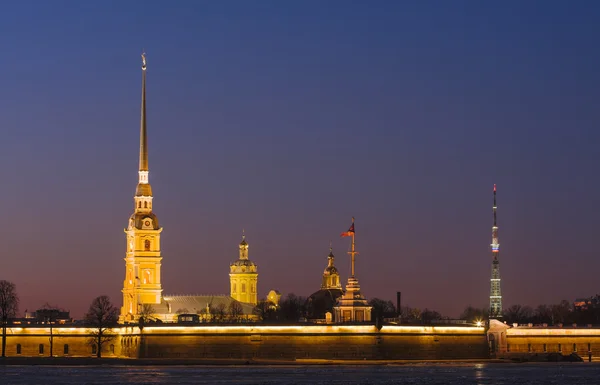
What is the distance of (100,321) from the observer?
533ft

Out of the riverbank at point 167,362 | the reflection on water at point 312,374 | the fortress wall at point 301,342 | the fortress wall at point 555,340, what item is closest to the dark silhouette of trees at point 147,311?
the fortress wall at point 301,342

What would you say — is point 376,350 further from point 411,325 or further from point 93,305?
point 93,305

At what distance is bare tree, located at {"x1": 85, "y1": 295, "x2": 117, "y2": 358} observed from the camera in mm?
161250

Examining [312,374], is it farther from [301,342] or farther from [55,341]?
[55,341]

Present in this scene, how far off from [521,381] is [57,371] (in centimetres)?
3972

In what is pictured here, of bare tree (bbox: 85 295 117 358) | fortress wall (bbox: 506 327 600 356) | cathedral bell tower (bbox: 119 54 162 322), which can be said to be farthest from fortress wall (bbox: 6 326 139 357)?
fortress wall (bbox: 506 327 600 356)

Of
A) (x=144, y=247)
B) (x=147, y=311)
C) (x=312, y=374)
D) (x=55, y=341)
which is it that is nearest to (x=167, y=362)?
(x=55, y=341)

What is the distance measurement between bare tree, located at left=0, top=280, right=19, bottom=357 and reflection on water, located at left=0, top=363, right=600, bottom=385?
59.0ft

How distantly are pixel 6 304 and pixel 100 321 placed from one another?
34.7 feet

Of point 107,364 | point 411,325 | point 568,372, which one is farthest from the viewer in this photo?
point 411,325

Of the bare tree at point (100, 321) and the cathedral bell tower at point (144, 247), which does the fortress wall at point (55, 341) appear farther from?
the cathedral bell tower at point (144, 247)

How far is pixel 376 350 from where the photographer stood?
15425cm

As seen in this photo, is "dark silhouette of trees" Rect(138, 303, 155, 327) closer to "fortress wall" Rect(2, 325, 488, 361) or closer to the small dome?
the small dome

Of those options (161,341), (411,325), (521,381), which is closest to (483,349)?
(411,325)
